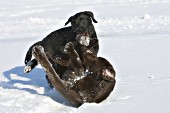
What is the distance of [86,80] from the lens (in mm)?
4457

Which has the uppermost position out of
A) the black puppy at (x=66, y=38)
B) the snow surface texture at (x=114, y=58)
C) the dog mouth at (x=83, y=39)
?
the dog mouth at (x=83, y=39)

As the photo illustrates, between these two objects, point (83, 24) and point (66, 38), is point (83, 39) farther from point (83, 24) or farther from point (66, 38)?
point (66, 38)

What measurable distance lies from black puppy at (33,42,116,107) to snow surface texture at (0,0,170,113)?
4.5 inches

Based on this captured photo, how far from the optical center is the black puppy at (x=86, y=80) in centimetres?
440

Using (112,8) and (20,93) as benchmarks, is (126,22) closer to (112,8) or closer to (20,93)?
(112,8)

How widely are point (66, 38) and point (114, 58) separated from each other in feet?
6.83

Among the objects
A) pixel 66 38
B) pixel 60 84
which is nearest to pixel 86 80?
pixel 60 84

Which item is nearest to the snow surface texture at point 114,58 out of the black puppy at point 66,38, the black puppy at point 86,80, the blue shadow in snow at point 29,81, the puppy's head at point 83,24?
the blue shadow in snow at point 29,81

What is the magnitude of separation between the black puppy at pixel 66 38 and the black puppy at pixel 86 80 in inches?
11.2

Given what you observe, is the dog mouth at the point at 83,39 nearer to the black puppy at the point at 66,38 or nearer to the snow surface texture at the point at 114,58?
the black puppy at the point at 66,38

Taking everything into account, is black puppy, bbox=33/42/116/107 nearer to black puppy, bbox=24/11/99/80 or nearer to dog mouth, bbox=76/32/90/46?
dog mouth, bbox=76/32/90/46

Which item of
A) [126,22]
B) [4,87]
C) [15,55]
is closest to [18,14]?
[126,22]

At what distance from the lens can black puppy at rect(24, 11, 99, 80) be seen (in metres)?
5.07

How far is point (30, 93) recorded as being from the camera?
5.05 m
